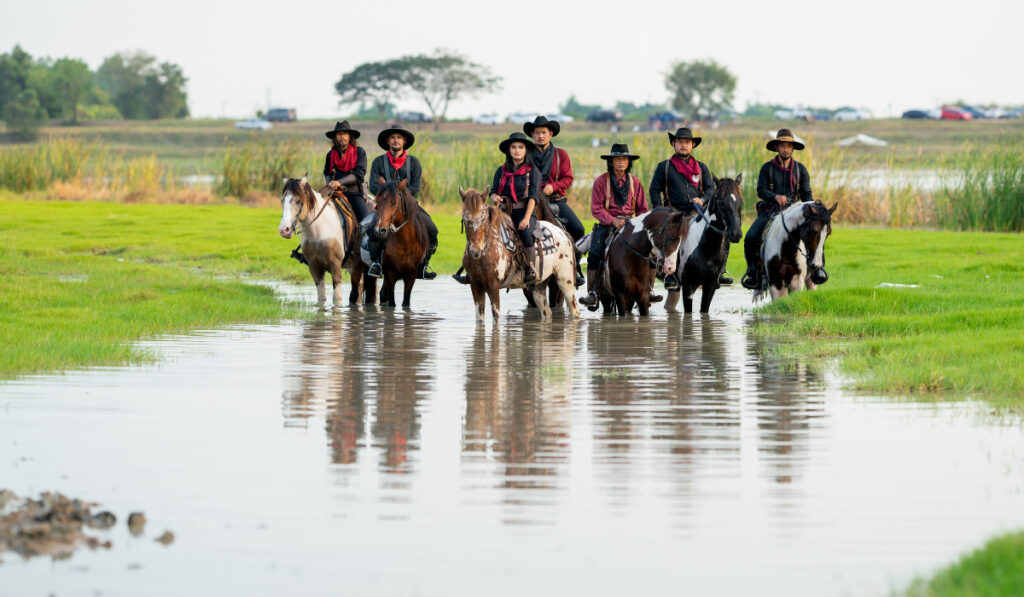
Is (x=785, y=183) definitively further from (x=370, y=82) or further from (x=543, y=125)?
(x=370, y=82)

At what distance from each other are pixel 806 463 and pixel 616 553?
216 cm

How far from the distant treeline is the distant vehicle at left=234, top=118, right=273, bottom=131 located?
11.5 m

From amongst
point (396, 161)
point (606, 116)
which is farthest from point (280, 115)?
point (396, 161)

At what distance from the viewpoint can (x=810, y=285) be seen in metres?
16.8

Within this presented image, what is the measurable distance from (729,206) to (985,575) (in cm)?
1003

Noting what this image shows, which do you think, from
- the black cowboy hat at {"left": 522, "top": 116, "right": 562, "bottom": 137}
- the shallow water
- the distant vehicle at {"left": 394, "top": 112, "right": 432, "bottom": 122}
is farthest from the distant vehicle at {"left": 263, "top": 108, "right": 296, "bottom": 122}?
the shallow water

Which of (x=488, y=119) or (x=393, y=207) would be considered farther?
(x=488, y=119)

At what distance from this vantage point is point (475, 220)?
47.2 ft

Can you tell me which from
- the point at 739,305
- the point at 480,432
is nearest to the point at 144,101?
the point at 739,305

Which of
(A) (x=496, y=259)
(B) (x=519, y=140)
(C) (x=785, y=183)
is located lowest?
(A) (x=496, y=259)

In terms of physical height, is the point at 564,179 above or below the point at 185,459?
above

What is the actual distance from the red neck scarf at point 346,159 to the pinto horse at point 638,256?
382cm

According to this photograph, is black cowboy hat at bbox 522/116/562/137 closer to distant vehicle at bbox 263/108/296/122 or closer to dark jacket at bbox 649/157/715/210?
dark jacket at bbox 649/157/715/210

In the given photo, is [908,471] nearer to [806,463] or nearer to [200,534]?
[806,463]
